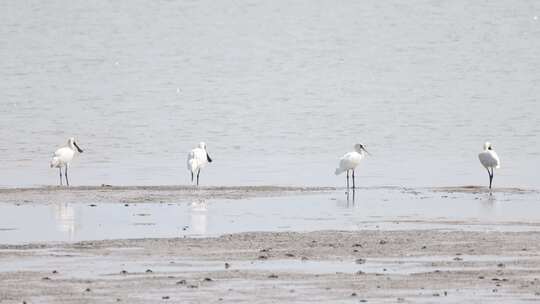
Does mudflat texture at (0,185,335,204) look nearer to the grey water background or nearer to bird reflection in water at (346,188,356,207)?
bird reflection in water at (346,188,356,207)

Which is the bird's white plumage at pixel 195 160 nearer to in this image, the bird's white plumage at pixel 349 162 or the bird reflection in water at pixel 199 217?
the bird's white plumage at pixel 349 162

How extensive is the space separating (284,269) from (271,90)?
163ft

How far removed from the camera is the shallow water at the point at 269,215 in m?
18.3

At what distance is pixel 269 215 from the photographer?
20.3 m

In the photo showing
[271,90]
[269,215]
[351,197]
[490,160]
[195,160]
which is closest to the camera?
[269,215]

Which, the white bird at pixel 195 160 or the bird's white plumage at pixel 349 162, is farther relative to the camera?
the white bird at pixel 195 160

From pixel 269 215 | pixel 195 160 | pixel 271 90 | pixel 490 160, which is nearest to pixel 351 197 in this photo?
pixel 269 215

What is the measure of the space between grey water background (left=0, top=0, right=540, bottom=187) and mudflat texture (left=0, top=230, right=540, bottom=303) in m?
10.4

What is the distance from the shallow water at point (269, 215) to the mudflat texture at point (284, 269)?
112 cm

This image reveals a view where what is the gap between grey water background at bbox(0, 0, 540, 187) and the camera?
32.6 m

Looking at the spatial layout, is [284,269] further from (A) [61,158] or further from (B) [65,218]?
(A) [61,158]

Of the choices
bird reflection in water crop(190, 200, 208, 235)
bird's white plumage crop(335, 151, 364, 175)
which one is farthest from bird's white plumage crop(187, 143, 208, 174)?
bird reflection in water crop(190, 200, 208, 235)

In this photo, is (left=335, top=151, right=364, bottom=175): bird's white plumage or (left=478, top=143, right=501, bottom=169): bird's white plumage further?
(left=478, top=143, right=501, bottom=169): bird's white plumage

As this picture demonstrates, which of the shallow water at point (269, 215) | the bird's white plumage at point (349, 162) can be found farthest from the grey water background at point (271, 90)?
the shallow water at point (269, 215)
